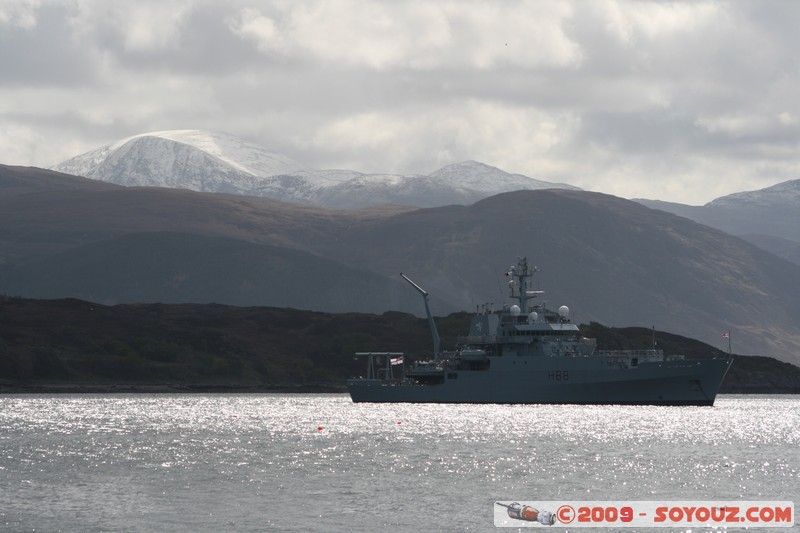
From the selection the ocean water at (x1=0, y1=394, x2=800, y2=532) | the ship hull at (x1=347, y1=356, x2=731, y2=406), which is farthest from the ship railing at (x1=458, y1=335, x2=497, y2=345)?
the ocean water at (x1=0, y1=394, x2=800, y2=532)

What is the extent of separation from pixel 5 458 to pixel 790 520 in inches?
1948

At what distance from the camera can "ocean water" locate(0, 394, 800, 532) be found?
5772 centimetres

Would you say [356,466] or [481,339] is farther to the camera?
[481,339]

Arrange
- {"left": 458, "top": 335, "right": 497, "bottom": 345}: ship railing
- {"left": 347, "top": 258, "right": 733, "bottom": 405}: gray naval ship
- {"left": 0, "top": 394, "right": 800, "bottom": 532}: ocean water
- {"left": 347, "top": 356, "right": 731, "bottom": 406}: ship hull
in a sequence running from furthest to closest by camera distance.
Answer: {"left": 458, "top": 335, "right": 497, "bottom": 345}: ship railing
{"left": 347, "top": 258, "right": 733, "bottom": 405}: gray naval ship
{"left": 347, "top": 356, "right": 731, "bottom": 406}: ship hull
{"left": 0, "top": 394, "right": 800, "bottom": 532}: ocean water

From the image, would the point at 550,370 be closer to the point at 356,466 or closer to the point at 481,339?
the point at 481,339

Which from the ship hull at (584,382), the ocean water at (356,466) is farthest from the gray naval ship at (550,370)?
the ocean water at (356,466)

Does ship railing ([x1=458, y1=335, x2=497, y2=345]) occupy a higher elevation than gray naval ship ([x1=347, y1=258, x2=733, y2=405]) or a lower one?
higher

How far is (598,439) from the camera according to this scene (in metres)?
98.4

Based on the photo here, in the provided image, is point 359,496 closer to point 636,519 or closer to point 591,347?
point 636,519

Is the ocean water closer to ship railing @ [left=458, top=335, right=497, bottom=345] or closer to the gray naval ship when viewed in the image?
the gray naval ship

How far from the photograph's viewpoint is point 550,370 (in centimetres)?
13688

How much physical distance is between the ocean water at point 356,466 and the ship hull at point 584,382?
4964 mm

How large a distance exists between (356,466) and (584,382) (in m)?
63.0

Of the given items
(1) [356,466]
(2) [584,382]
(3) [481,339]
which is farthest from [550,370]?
(1) [356,466]
